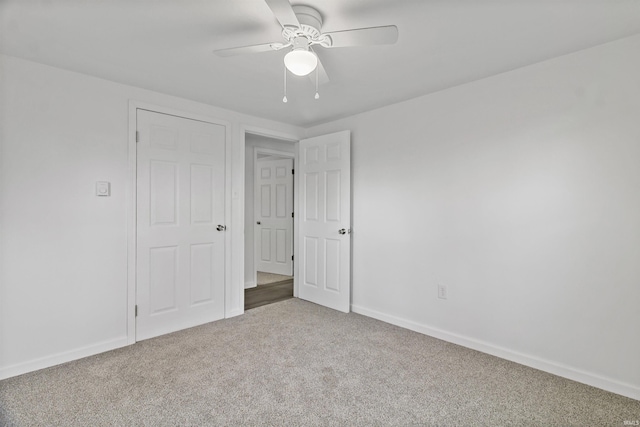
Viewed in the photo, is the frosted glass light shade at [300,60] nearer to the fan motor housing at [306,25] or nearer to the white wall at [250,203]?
the fan motor housing at [306,25]

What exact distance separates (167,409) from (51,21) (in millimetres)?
2379

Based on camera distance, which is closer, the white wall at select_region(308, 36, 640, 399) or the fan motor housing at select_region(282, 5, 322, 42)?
the fan motor housing at select_region(282, 5, 322, 42)

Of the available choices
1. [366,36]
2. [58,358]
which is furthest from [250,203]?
[366,36]

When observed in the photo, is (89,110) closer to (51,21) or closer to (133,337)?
(51,21)

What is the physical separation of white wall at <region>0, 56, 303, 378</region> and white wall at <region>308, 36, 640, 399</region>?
8.24 ft

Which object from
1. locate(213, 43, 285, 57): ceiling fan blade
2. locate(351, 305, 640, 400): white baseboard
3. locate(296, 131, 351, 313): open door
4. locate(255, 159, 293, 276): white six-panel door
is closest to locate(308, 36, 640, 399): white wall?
locate(351, 305, 640, 400): white baseboard

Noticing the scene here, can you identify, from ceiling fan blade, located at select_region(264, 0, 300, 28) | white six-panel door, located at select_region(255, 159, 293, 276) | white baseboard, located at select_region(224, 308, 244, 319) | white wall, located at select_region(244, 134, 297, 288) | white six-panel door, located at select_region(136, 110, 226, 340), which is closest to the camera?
ceiling fan blade, located at select_region(264, 0, 300, 28)

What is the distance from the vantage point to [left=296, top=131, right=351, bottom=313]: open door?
11.9 feet

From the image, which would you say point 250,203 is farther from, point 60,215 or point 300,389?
point 300,389

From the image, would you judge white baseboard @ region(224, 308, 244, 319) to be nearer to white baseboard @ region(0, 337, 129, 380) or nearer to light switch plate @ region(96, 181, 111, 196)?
white baseboard @ region(0, 337, 129, 380)

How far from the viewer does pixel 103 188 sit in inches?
104

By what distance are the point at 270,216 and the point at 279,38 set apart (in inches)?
157

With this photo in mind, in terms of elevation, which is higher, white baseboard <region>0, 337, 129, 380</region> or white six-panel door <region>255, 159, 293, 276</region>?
white six-panel door <region>255, 159, 293, 276</region>

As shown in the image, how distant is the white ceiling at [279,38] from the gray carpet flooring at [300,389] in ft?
7.42
